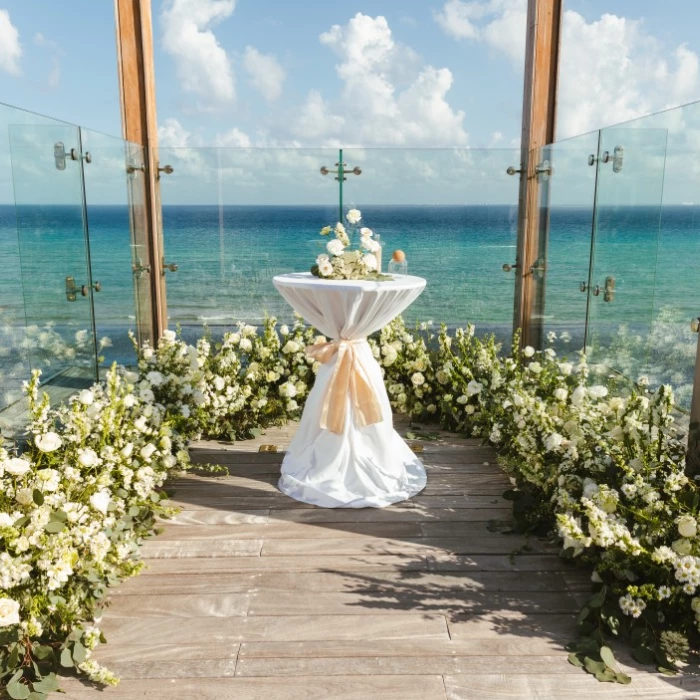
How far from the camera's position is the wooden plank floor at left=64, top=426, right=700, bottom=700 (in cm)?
173

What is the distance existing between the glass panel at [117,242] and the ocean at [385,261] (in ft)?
0.05

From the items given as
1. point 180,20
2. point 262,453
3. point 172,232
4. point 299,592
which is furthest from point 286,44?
point 299,592

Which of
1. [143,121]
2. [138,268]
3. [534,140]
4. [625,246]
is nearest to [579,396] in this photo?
[625,246]

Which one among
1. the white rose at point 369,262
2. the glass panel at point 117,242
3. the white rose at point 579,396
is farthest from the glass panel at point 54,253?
the white rose at point 579,396

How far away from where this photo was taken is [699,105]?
7.93ft

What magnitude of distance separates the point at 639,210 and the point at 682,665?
6.25 feet

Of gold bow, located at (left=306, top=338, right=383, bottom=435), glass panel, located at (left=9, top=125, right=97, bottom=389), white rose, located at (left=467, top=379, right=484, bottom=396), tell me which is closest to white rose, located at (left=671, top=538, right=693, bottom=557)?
gold bow, located at (left=306, top=338, right=383, bottom=435)

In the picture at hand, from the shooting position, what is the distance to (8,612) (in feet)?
5.41

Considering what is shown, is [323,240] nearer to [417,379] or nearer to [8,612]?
[417,379]

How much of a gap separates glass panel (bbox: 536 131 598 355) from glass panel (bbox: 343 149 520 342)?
0.28 meters

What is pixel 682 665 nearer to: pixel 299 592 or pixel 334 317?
pixel 299 592

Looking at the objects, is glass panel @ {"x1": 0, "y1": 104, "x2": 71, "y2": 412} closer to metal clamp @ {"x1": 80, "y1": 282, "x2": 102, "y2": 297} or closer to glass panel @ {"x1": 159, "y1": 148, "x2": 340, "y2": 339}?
metal clamp @ {"x1": 80, "y1": 282, "x2": 102, "y2": 297}

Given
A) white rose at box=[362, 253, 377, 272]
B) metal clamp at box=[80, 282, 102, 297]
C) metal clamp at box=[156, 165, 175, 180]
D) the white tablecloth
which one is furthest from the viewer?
metal clamp at box=[156, 165, 175, 180]

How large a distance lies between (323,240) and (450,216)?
826 mm
